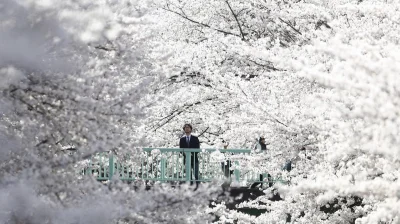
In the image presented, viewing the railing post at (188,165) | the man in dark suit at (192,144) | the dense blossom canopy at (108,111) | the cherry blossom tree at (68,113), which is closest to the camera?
the dense blossom canopy at (108,111)

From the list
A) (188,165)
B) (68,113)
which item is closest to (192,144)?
(188,165)

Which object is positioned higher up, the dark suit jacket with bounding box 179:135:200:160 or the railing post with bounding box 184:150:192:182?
the dark suit jacket with bounding box 179:135:200:160

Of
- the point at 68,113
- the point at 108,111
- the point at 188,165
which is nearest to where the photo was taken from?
the point at 68,113

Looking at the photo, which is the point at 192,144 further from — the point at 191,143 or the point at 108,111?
the point at 108,111

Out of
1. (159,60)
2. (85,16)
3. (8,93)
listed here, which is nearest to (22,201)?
(8,93)

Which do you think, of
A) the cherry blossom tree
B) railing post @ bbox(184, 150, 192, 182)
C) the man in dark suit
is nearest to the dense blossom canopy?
the cherry blossom tree

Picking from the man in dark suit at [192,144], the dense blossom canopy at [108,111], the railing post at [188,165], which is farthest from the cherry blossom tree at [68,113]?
the railing post at [188,165]

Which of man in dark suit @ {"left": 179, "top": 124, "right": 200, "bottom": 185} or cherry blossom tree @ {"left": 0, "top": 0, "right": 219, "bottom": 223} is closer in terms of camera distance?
cherry blossom tree @ {"left": 0, "top": 0, "right": 219, "bottom": 223}

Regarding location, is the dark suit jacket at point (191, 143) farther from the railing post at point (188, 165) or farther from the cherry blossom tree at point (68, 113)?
the cherry blossom tree at point (68, 113)

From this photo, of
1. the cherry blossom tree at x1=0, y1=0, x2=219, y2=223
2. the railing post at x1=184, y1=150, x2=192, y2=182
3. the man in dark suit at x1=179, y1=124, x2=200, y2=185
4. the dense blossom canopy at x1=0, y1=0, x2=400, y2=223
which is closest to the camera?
the dense blossom canopy at x1=0, y1=0, x2=400, y2=223

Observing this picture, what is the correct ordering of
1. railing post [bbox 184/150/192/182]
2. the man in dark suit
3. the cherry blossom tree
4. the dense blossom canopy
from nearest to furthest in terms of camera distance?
the dense blossom canopy < the cherry blossom tree < the man in dark suit < railing post [bbox 184/150/192/182]

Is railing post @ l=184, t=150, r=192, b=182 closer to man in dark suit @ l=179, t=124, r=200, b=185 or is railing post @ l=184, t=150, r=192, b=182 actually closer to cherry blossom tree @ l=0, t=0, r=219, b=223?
man in dark suit @ l=179, t=124, r=200, b=185

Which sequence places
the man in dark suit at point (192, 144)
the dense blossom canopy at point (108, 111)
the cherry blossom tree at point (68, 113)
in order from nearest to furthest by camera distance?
the dense blossom canopy at point (108, 111) < the cherry blossom tree at point (68, 113) < the man in dark suit at point (192, 144)

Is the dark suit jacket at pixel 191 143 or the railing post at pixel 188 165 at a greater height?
the dark suit jacket at pixel 191 143
